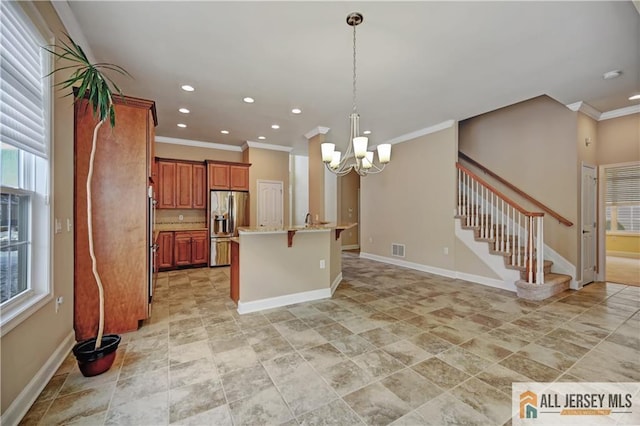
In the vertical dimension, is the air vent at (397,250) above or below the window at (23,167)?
below

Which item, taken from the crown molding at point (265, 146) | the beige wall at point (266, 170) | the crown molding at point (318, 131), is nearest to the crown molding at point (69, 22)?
the crown molding at point (318, 131)

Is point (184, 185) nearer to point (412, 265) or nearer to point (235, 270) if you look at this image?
point (235, 270)

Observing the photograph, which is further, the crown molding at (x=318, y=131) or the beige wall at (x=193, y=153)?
the beige wall at (x=193, y=153)

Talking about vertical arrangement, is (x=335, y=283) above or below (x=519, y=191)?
below

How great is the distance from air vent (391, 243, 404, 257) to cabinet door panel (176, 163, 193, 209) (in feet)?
15.8

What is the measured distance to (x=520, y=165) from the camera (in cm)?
513

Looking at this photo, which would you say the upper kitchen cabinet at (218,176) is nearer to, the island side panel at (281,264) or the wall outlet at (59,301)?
the island side panel at (281,264)

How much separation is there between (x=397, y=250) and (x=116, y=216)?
5346 mm

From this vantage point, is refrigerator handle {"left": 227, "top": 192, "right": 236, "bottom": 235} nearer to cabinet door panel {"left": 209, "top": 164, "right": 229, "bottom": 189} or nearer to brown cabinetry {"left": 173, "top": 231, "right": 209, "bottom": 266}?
cabinet door panel {"left": 209, "top": 164, "right": 229, "bottom": 189}

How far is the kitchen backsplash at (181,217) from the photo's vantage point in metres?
6.27

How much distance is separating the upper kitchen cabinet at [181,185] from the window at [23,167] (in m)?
4.15

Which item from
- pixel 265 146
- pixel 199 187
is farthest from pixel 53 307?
pixel 265 146

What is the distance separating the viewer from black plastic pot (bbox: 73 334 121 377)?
6.72 feet

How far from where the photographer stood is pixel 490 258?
4695 mm
